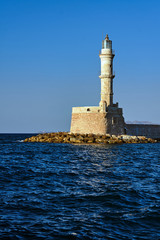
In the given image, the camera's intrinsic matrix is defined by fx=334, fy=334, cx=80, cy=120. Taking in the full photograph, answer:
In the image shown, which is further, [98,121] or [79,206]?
[98,121]

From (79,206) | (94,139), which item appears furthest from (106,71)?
(79,206)

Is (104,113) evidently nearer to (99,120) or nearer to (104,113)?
(104,113)

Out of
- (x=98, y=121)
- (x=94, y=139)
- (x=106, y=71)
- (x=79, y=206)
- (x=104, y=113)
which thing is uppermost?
(x=106, y=71)

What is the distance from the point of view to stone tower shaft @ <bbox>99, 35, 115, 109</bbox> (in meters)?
42.8

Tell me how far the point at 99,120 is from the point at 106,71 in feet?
21.4

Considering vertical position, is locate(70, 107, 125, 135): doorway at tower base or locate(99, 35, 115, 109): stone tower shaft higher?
locate(99, 35, 115, 109): stone tower shaft

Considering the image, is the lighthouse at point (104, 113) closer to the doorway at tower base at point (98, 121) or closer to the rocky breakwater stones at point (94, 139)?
the doorway at tower base at point (98, 121)

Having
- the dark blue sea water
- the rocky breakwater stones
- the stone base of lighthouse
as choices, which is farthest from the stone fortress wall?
the dark blue sea water

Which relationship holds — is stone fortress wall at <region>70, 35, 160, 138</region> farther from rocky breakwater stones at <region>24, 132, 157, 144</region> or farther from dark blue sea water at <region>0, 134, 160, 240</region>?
dark blue sea water at <region>0, 134, 160, 240</region>

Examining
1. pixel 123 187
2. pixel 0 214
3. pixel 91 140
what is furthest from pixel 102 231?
pixel 91 140

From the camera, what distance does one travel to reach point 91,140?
3788 centimetres

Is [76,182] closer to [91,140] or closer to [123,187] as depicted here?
[123,187]

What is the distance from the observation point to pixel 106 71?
42.8 meters

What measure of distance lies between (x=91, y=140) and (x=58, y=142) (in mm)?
6266
